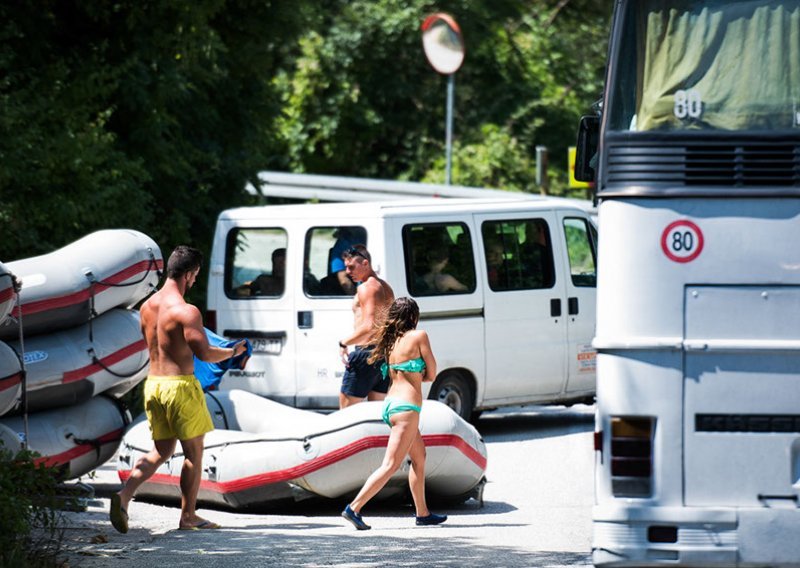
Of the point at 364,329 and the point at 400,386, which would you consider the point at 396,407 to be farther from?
the point at 364,329

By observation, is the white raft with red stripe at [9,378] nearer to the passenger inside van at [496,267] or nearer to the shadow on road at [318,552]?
the shadow on road at [318,552]

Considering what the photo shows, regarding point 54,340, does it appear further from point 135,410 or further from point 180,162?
point 180,162

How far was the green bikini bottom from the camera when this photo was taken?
34.9 ft

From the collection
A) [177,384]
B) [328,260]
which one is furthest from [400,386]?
[328,260]

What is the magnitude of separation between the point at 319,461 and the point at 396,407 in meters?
0.81

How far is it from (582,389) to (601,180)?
923 centimetres

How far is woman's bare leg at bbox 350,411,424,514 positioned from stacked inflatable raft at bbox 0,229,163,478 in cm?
227

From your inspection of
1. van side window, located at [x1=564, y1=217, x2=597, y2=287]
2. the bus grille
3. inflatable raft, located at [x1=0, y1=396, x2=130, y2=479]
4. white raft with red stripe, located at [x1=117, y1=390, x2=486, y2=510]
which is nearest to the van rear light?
the bus grille

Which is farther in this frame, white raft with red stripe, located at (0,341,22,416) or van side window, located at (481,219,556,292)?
van side window, located at (481,219,556,292)

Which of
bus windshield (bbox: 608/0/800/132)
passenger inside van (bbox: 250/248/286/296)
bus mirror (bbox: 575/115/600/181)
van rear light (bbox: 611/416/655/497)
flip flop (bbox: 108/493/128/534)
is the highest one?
bus windshield (bbox: 608/0/800/132)

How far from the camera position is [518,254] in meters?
15.7

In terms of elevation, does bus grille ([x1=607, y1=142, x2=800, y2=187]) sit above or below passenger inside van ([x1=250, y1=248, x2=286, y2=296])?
above

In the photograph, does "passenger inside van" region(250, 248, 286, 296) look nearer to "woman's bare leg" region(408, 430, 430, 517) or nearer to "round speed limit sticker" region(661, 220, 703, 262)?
"woman's bare leg" region(408, 430, 430, 517)

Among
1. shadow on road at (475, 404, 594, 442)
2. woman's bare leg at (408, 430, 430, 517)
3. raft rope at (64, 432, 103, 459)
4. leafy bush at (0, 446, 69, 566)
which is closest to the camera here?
leafy bush at (0, 446, 69, 566)
